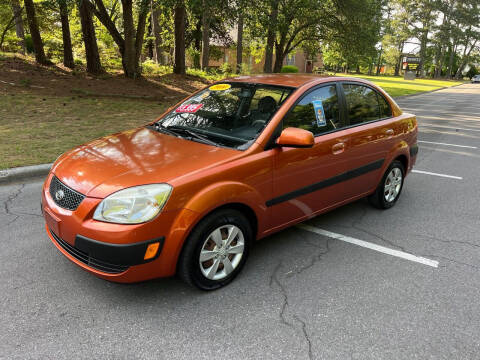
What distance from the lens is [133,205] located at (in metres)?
2.52

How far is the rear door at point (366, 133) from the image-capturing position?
155 inches

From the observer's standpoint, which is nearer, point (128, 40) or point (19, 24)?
point (128, 40)

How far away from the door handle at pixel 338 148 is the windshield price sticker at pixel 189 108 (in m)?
1.40

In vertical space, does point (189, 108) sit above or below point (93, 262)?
above

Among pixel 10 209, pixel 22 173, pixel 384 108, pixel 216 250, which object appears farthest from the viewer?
Answer: pixel 22 173

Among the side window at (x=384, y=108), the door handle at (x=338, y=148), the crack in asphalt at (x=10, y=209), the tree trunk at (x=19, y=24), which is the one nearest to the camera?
the door handle at (x=338, y=148)

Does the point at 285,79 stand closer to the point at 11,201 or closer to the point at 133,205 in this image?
the point at 133,205

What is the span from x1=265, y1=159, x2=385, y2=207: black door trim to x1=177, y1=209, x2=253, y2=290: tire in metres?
0.37

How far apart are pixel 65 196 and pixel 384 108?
3.64 metres

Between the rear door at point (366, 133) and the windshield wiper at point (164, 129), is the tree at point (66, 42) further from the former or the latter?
the rear door at point (366, 133)

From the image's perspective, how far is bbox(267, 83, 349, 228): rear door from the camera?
10.7 feet

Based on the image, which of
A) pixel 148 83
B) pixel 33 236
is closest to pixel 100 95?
pixel 148 83

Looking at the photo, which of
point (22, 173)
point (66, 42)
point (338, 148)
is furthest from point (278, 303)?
point (66, 42)

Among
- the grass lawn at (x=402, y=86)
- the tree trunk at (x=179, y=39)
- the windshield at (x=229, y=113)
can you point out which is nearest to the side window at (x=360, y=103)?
the windshield at (x=229, y=113)
